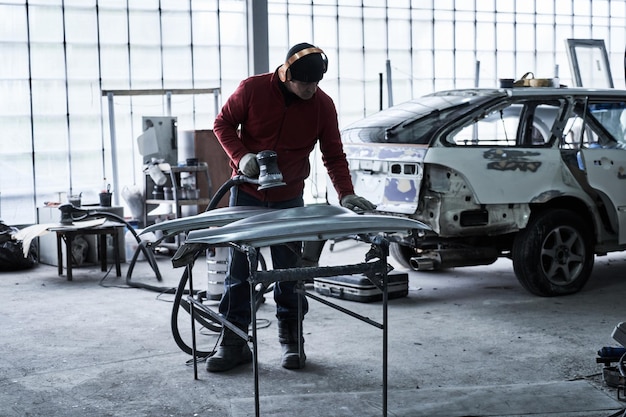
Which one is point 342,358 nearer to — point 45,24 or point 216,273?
point 216,273

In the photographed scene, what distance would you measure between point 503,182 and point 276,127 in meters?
2.57

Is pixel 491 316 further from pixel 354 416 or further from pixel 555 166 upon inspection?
pixel 354 416

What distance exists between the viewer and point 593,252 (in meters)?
7.32

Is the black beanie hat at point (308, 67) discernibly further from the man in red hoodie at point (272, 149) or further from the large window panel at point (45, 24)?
the large window panel at point (45, 24)

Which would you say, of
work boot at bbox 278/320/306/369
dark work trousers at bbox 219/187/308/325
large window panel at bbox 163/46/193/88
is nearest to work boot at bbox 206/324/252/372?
dark work trousers at bbox 219/187/308/325

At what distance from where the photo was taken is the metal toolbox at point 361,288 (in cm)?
707

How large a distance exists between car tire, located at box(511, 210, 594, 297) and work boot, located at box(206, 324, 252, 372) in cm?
293

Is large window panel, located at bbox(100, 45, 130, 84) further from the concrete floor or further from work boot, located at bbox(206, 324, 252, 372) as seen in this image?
work boot, located at bbox(206, 324, 252, 372)

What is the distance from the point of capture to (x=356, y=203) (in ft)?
15.9

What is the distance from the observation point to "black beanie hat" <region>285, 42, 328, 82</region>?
4.61 meters

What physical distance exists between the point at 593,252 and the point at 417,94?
23.6 feet

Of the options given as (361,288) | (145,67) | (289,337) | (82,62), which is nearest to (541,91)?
(361,288)

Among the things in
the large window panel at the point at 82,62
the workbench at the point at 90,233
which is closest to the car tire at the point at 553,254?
the workbench at the point at 90,233

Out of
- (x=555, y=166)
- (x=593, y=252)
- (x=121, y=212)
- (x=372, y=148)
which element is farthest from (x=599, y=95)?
(x=121, y=212)
